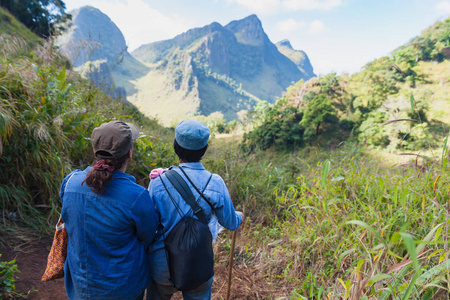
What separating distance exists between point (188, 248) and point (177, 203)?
0.83 feet

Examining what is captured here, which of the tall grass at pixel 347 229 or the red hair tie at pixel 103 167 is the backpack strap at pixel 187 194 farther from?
the tall grass at pixel 347 229

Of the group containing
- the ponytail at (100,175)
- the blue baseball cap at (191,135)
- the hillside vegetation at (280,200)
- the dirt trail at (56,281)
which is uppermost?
the blue baseball cap at (191,135)

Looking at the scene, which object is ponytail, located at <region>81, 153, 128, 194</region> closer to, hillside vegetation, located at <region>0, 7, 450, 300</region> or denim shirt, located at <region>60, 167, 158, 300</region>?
denim shirt, located at <region>60, 167, 158, 300</region>

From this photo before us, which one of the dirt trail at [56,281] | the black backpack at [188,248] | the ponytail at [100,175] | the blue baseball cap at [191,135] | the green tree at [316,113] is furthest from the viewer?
the green tree at [316,113]

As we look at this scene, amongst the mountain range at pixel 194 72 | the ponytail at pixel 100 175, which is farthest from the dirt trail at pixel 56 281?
the mountain range at pixel 194 72

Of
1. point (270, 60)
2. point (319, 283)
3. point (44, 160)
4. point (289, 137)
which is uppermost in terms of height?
point (270, 60)

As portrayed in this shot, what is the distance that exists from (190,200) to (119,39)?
206 m

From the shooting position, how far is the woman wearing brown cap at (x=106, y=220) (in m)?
1.18

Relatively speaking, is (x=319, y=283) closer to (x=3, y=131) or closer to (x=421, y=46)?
(x=3, y=131)

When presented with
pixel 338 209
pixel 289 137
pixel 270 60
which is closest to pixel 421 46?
pixel 289 137

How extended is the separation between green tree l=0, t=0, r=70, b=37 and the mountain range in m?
42.4

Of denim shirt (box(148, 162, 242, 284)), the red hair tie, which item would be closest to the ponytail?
the red hair tie

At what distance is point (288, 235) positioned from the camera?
2900 mm

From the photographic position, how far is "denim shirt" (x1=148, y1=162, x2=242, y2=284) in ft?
4.48
